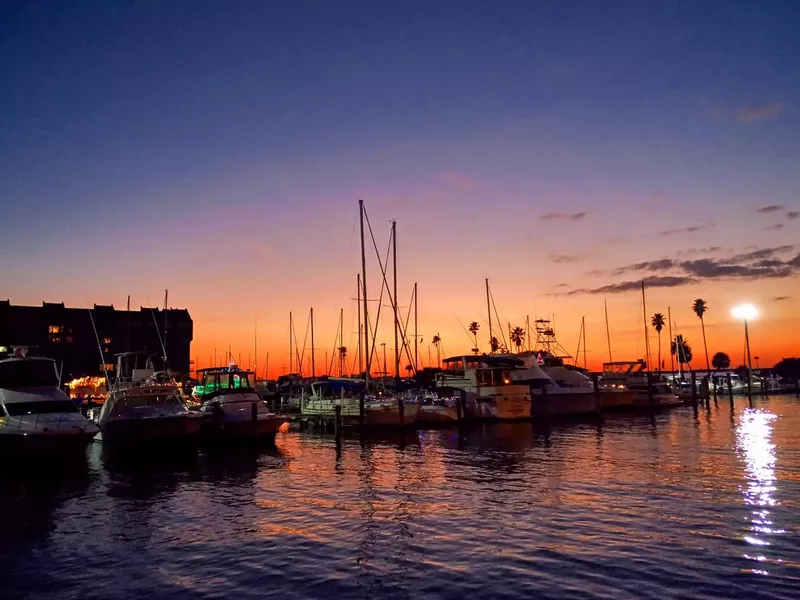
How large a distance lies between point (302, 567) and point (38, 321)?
109645 millimetres

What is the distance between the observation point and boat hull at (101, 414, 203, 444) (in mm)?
34312

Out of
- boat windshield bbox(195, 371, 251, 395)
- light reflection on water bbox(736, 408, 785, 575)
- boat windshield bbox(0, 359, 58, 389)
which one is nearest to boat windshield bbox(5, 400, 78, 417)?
boat windshield bbox(0, 359, 58, 389)

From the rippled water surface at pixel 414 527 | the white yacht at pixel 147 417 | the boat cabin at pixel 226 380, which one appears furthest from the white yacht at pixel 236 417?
the rippled water surface at pixel 414 527

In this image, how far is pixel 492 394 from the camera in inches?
2290

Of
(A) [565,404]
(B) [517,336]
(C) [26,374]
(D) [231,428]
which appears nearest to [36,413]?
(C) [26,374]

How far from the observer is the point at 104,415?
36906 millimetres

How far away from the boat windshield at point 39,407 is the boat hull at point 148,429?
310 cm

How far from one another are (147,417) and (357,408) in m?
20.2

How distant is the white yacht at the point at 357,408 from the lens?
163ft

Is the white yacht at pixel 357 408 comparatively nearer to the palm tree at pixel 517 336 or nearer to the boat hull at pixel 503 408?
the boat hull at pixel 503 408

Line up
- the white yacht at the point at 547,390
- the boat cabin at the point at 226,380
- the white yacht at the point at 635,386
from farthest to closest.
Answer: the white yacht at the point at 635,386
the white yacht at the point at 547,390
the boat cabin at the point at 226,380

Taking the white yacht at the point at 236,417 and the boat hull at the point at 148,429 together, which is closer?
the boat hull at the point at 148,429

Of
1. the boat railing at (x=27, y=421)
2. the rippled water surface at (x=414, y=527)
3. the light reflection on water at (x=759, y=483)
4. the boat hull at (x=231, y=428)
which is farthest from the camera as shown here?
the boat hull at (x=231, y=428)

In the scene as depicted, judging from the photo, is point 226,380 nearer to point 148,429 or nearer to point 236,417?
point 236,417
